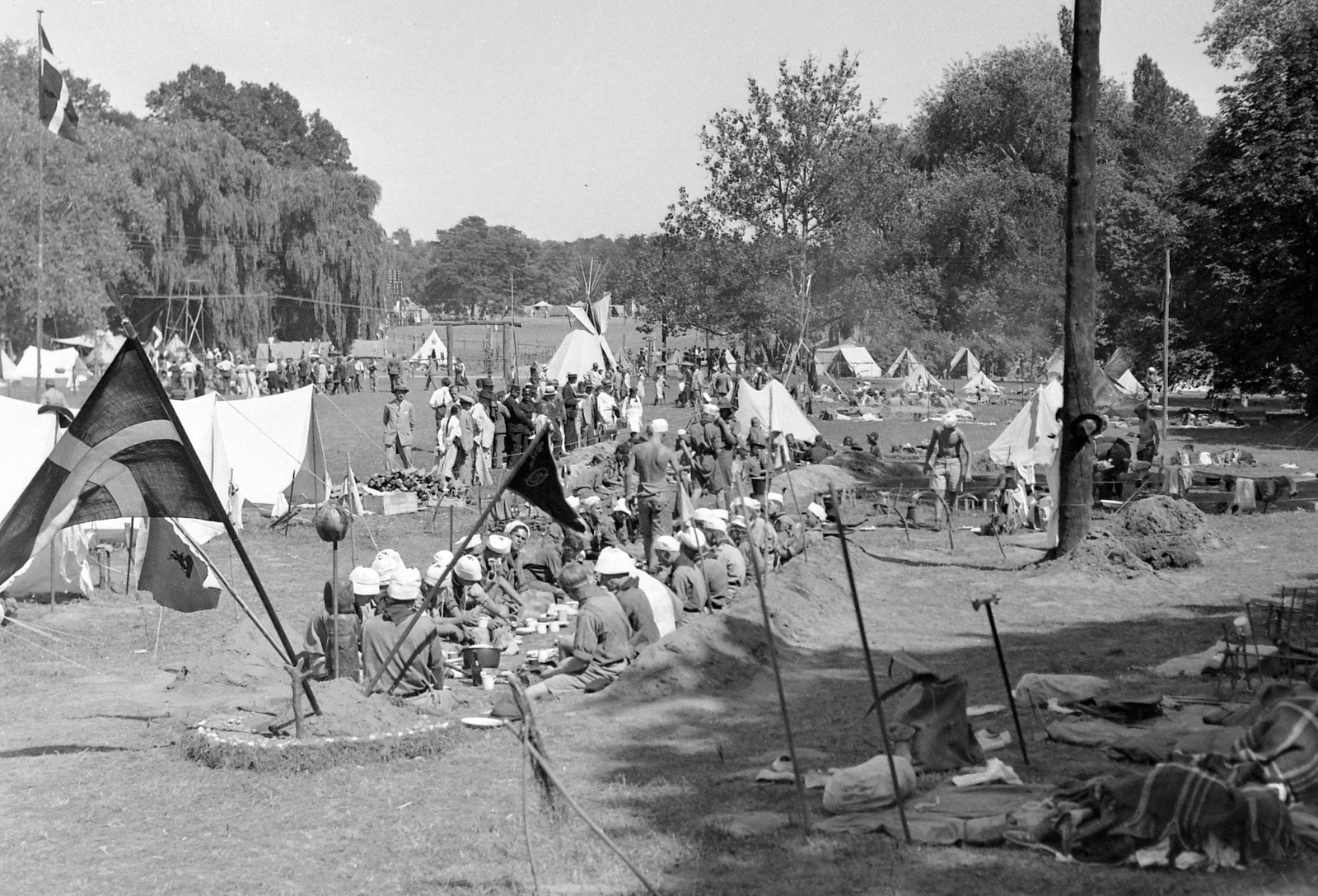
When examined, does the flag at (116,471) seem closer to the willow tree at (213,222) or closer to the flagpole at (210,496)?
the flagpole at (210,496)

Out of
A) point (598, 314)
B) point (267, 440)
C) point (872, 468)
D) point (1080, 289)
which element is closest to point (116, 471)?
point (267, 440)

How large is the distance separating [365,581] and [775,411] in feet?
60.1

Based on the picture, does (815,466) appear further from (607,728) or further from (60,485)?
(60,485)

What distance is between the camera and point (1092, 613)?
1428 cm

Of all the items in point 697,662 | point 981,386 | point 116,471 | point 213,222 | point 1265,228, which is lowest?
point 697,662

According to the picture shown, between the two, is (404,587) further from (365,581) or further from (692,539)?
(692,539)

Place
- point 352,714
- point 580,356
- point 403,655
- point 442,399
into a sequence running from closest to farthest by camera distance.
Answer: point 352,714
point 403,655
point 442,399
point 580,356

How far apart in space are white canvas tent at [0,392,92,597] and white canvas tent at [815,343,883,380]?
38.8 m

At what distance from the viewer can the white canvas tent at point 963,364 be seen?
55.3 metres

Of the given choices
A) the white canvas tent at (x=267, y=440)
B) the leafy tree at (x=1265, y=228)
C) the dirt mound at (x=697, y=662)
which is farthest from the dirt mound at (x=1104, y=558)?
the leafy tree at (x=1265, y=228)

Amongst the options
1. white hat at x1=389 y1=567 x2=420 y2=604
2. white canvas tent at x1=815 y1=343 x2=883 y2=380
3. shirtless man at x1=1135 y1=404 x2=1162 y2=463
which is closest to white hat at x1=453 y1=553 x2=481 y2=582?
white hat at x1=389 y1=567 x2=420 y2=604

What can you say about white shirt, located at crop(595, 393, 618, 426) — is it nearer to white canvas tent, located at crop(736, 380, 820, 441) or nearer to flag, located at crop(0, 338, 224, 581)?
white canvas tent, located at crop(736, 380, 820, 441)

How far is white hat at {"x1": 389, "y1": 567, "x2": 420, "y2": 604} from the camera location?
1082 cm

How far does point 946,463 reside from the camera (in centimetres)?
2109
